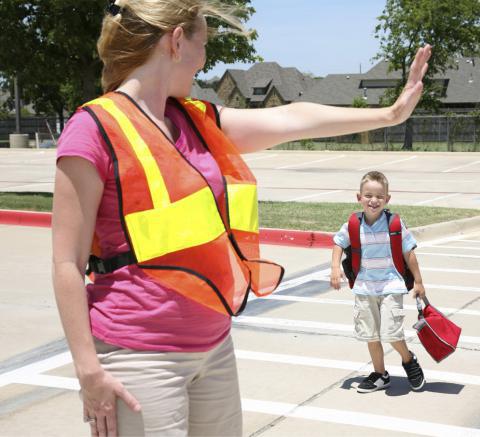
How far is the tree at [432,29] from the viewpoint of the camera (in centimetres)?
4372

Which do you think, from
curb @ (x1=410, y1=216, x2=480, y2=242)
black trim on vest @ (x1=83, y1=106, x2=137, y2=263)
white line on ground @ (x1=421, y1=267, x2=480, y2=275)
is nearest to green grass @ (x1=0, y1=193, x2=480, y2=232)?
curb @ (x1=410, y1=216, x2=480, y2=242)

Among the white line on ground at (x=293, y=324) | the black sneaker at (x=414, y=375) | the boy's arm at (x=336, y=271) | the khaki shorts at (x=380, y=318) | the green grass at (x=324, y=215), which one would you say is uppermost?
the boy's arm at (x=336, y=271)

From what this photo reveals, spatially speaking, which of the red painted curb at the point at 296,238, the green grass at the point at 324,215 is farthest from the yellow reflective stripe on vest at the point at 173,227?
the green grass at the point at 324,215

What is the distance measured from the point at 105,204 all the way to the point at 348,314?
18.9 ft

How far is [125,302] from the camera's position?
8.20 ft

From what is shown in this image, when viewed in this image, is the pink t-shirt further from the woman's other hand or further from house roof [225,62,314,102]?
house roof [225,62,314,102]

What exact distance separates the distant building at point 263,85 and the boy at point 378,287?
4023 inches

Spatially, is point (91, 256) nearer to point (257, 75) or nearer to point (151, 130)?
point (151, 130)

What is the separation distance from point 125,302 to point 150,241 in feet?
0.66

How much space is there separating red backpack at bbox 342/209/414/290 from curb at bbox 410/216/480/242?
725 cm

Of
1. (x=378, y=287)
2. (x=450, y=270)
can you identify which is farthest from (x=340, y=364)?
(x=450, y=270)

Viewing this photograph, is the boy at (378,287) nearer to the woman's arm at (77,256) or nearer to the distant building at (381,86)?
the woman's arm at (77,256)

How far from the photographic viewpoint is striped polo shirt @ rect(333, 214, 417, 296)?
581cm

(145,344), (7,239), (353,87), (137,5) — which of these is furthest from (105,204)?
(353,87)
